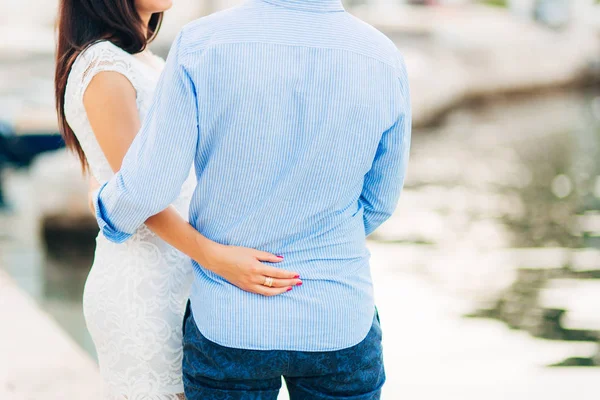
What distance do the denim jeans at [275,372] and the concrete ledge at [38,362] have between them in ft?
5.73

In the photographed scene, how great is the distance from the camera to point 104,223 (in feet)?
5.36

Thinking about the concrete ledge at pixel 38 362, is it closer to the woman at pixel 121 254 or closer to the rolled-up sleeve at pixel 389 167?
the woman at pixel 121 254

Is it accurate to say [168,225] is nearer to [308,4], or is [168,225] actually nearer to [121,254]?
[121,254]

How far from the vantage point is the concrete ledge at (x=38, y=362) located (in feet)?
10.8

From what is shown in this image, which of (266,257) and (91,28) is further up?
(91,28)

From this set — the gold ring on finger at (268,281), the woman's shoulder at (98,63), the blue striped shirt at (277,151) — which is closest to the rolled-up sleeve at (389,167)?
the blue striped shirt at (277,151)

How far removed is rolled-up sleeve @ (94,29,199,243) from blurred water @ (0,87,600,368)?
3693mm

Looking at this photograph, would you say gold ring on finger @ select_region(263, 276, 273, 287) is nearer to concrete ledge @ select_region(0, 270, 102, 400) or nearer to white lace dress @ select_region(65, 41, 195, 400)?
white lace dress @ select_region(65, 41, 195, 400)

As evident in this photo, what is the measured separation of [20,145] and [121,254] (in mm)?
7567

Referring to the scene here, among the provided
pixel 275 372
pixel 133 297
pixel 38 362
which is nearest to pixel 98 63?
pixel 133 297

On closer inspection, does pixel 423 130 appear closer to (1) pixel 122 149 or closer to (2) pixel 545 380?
(2) pixel 545 380

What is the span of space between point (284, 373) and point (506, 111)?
636 inches

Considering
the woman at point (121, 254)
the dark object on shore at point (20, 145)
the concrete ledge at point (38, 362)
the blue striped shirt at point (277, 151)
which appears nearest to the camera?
the blue striped shirt at point (277, 151)

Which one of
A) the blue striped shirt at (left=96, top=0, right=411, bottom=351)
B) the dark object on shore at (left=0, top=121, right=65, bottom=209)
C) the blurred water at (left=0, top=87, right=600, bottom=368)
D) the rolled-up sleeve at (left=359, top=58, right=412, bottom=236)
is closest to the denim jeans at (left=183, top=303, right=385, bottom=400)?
the blue striped shirt at (left=96, top=0, right=411, bottom=351)
